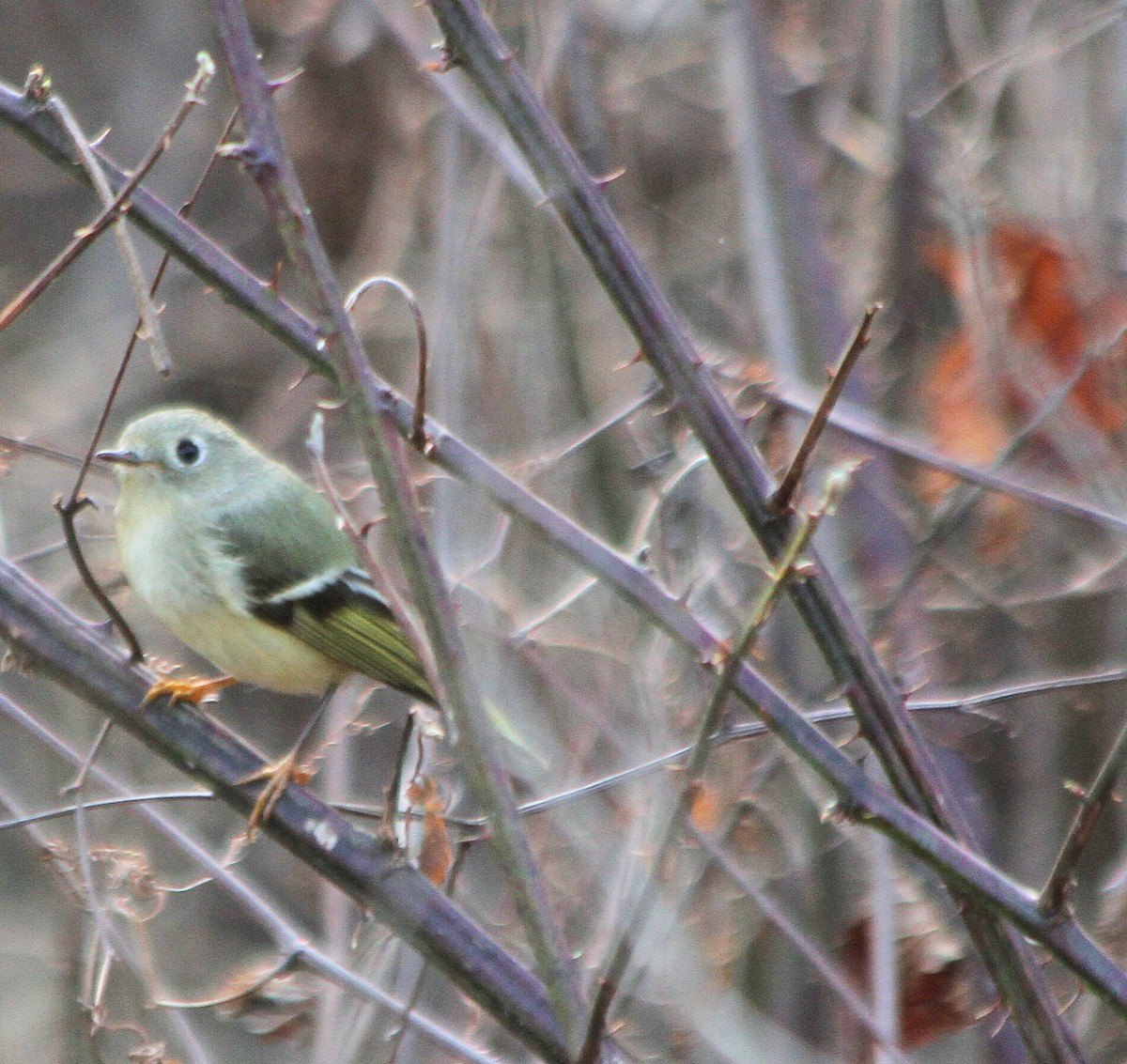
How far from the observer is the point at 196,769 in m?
2.20

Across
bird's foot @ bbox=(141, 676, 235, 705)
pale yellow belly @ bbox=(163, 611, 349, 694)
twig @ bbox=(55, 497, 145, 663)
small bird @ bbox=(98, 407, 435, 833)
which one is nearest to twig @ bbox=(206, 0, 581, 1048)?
twig @ bbox=(55, 497, 145, 663)

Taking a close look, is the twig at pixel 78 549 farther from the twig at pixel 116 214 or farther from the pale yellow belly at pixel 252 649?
the pale yellow belly at pixel 252 649

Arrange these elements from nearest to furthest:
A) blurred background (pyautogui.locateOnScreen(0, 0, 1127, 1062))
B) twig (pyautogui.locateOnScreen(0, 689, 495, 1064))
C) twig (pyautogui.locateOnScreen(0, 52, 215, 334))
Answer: twig (pyautogui.locateOnScreen(0, 52, 215, 334)), twig (pyautogui.locateOnScreen(0, 689, 495, 1064)), blurred background (pyautogui.locateOnScreen(0, 0, 1127, 1062))

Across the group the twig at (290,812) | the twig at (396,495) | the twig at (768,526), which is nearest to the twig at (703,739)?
the twig at (396,495)

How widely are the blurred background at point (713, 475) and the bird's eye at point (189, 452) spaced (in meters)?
0.33

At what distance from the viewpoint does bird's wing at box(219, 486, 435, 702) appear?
3.27 meters

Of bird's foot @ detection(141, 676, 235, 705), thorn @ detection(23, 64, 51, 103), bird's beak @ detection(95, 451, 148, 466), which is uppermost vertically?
bird's beak @ detection(95, 451, 148, 466)

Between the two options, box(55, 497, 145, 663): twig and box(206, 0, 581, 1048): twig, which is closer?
box(206, 0, 581, 1048): twig

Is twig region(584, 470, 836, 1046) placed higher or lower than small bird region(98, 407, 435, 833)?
lower

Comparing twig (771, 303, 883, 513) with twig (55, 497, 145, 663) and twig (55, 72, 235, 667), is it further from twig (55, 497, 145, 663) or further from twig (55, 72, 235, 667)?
twig (55, 497, 145, 663)

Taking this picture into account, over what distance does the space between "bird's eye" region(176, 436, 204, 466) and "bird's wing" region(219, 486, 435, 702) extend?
16 cm

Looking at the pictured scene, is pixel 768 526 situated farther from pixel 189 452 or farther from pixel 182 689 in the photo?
pixel 189 452

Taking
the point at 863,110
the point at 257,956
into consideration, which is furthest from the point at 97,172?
the point at 257,956

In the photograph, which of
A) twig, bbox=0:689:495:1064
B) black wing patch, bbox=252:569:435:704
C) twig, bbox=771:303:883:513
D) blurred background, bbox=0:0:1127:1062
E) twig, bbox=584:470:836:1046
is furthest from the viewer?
black wing patch, bbox=252:569:435:704
